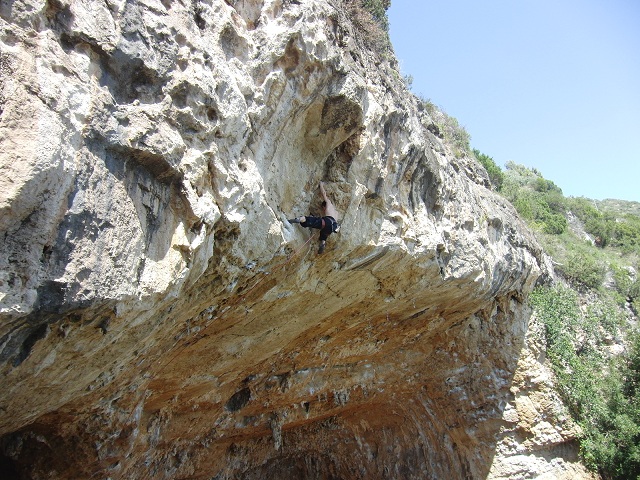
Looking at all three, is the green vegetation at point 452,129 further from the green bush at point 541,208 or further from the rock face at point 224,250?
the green bush at point 541,208

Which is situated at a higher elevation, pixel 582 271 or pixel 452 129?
pixel 452 129

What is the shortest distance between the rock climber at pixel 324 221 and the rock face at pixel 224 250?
0.48 feet

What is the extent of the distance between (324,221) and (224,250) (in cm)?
112

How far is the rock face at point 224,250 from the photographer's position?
2.80 m

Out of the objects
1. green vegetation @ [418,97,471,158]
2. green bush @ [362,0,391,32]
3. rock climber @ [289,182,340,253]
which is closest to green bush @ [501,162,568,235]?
green vegetation @ [418,97,471,158]

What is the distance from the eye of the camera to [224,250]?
4.22 m

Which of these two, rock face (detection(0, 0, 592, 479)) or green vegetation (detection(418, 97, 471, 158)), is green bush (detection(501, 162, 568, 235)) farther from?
rock face (detection(0, 0, 592, 479))

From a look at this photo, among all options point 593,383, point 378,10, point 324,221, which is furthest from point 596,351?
point 324,221

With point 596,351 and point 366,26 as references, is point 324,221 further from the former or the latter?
point 596,351

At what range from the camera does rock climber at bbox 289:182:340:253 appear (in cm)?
468

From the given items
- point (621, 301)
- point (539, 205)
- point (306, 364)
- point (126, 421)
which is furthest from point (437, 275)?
point (539, 205)

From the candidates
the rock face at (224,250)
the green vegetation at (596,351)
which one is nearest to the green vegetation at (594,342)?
the green vegetation at (596,351)

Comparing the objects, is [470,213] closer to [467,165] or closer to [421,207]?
[421,207]

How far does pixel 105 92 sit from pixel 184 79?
589 mm
